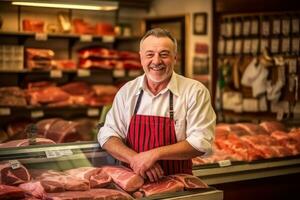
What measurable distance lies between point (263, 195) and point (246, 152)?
381mm

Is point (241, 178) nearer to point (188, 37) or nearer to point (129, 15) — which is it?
point (188, 37)

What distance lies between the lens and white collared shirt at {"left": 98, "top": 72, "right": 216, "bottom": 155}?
2.69m

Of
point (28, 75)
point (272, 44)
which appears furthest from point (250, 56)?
point (28, 75)

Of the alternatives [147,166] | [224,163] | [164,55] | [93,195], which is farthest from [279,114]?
[93,195]

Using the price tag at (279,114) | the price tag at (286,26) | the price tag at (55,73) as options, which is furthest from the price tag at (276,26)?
the price tag at (55,73)

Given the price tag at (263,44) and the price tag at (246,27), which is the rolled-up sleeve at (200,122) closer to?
the price tag at (263,44)

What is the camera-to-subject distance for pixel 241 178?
12.5 feet

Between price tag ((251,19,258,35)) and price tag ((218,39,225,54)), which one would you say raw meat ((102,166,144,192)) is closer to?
price tag ((251,19,258,35))

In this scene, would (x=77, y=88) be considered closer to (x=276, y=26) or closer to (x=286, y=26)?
(x=276, y=26)

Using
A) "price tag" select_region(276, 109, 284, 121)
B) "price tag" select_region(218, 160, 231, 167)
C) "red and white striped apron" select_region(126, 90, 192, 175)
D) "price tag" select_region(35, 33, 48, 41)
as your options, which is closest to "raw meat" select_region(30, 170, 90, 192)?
"red and white striped apron" select_region(126, 90, 192, 175)

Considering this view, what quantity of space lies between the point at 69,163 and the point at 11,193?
644mm

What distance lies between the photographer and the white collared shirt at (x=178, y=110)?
2.69 meters

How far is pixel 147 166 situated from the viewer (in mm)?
2592

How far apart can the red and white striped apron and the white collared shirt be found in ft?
0.10
